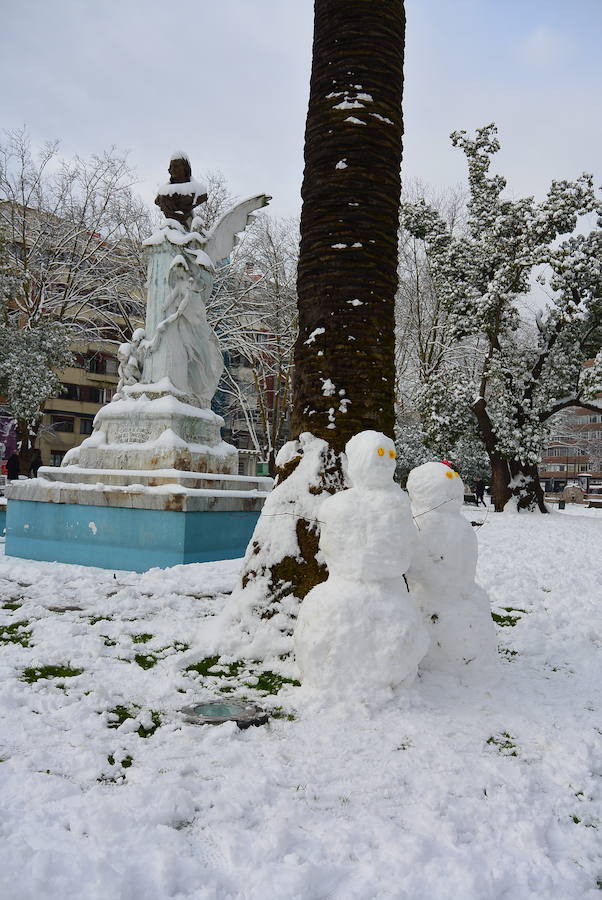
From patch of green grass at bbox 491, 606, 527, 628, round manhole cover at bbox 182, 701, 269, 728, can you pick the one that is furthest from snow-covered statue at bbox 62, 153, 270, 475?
round manhole cover at bbox 182, 701, 269, 728

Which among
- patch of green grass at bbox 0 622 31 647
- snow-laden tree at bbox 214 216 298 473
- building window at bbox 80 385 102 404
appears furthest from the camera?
building window at bbox 80 385 102 404

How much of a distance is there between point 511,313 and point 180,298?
12699mm

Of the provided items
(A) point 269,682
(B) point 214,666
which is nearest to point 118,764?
(A) point 269,682

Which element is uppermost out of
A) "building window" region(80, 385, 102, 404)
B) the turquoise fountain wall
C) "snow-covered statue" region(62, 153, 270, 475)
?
"building window" region(80, 385, 102, 404)

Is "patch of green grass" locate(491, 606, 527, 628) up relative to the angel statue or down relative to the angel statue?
down

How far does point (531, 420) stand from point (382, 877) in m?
18.0

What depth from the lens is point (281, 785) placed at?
89.0 inches

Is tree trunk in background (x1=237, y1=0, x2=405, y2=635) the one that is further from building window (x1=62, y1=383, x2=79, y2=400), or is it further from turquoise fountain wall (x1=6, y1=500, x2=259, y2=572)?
building window (x1=62, y1=383, x2=79, y2=400)

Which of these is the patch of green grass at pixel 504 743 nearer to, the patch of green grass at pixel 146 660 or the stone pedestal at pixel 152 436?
the patch of green grass at pixel 146 660

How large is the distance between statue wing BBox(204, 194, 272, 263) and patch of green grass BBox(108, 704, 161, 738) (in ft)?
24.6

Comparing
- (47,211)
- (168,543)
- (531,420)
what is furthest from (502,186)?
(168,543)

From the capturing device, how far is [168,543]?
7.07m

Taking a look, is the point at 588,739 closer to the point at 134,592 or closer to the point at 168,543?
the point at 134,592

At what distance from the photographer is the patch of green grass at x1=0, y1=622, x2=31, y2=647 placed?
3.93m
